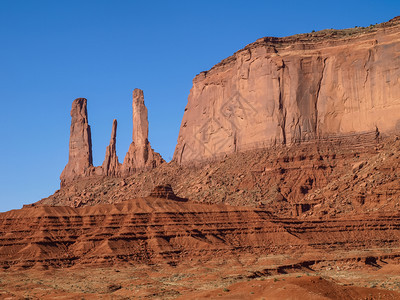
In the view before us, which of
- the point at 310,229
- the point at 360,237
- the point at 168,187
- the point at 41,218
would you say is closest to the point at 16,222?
the point at 41,218

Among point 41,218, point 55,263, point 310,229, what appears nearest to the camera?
point 55,263

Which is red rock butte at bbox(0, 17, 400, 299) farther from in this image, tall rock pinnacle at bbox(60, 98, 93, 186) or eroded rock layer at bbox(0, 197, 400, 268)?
tall rock pinnacle at bbox(60, 98, 93, 186)

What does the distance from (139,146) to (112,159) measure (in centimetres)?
858

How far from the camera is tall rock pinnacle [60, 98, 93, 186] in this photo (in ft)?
534

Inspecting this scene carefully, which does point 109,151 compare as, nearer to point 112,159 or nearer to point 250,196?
point 112,159

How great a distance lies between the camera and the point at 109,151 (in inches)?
6137

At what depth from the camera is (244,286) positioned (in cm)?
5009

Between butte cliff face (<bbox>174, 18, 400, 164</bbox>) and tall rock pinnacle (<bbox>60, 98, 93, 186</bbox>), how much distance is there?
33441mm

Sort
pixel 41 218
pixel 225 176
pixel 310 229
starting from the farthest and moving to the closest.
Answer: pixel 225 176 → pixel 310 229 → pixel 41 218

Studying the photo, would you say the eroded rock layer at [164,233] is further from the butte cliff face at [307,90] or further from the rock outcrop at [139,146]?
the rock outcrop at [139,146]

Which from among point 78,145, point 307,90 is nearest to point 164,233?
point 307,90

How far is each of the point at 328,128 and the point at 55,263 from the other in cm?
5764

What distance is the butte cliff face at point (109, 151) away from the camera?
147 m

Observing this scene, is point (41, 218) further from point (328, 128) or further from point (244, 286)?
point (328, 128)
